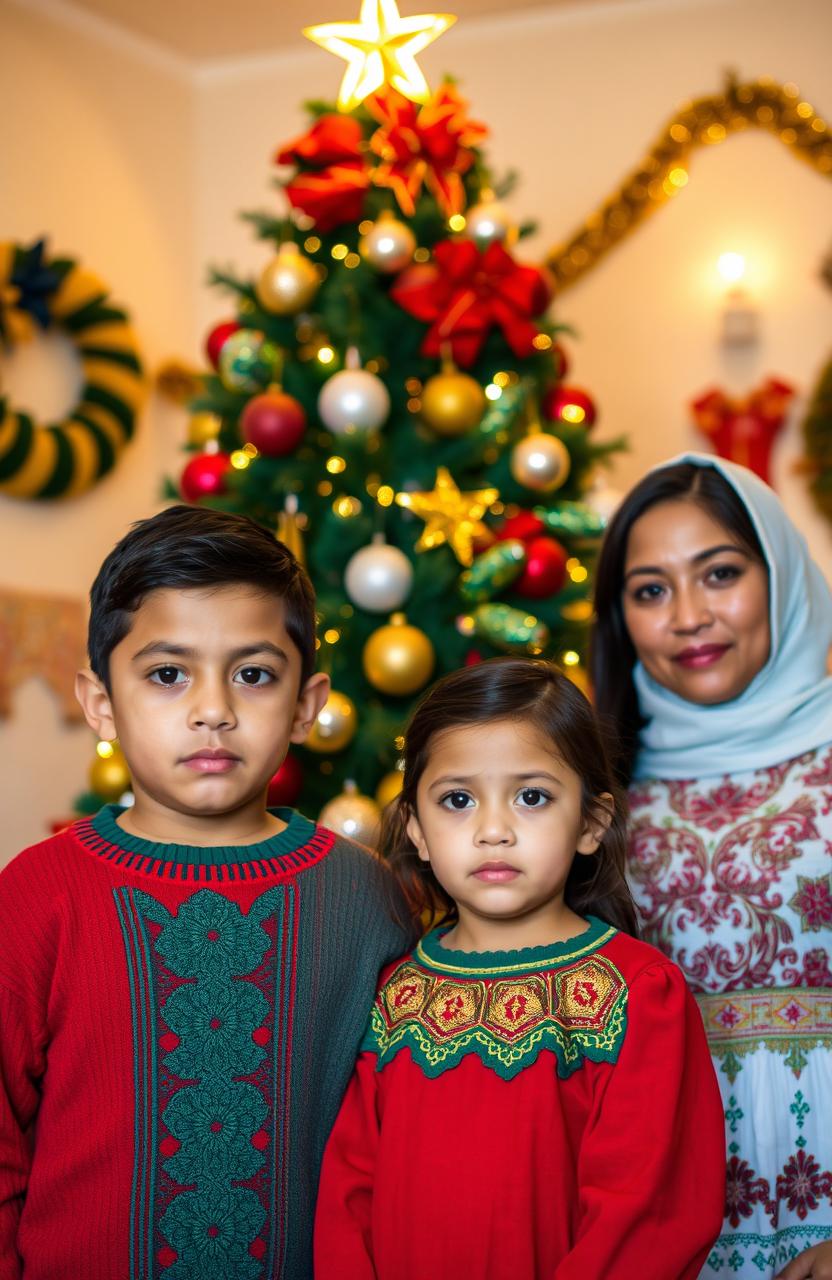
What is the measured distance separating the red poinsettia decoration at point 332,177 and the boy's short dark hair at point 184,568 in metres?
1.63

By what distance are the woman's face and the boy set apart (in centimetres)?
66

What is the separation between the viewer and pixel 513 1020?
53.6 inches

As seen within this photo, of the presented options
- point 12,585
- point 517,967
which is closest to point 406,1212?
point 517,967

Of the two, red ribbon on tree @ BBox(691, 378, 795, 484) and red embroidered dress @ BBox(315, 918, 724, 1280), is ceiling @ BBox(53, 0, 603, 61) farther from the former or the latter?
red embroidered dress @ BBox(315, 918, 724, 1280)

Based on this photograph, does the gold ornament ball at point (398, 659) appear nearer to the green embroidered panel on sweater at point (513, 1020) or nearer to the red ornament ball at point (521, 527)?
the red ornament ball at point (521, 527)

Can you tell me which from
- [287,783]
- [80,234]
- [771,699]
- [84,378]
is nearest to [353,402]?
[287,783]

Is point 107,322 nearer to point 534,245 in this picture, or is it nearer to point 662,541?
point 534,245

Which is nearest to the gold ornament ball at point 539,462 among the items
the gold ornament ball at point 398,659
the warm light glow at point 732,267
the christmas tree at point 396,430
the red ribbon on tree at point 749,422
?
the christmas tree at point 396,430

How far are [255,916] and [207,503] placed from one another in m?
1.72

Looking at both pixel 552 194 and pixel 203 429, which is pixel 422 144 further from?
pixel 552 194

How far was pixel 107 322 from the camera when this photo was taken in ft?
13.6

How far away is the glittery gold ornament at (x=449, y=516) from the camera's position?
2.75 meters

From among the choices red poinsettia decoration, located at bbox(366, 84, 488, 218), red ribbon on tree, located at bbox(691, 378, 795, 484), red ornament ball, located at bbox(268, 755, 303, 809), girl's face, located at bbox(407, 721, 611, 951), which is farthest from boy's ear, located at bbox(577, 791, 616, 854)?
red ribbon on tree, located at bbox(691, 378, 795, 484)

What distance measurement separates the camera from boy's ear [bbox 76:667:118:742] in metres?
1.45
